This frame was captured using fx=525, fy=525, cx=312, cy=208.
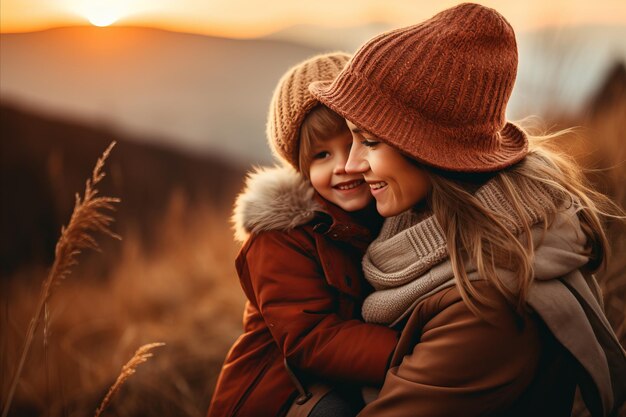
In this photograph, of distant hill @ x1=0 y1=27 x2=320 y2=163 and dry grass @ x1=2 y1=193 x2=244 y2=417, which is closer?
dry grass @ x1=2 y1=193 x2=244 y2=417

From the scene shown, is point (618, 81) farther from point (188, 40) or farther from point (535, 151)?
point (188, 40)

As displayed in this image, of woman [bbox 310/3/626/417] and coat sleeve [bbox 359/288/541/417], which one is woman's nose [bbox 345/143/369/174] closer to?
woman [bbox 310/3/626/417]

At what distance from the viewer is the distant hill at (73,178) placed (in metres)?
4.16

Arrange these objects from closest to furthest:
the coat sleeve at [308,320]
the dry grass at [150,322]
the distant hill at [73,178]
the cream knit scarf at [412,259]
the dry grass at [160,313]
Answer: the cream knit scarf at [412,259] → the coat sleeve at [308,320] → the dry grass at [160,313] → the dry grass at [150,322] → the distant hill at [73,178]

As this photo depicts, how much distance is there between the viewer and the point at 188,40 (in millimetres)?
5586

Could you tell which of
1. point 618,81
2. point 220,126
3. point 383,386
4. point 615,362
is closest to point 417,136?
point 383,386

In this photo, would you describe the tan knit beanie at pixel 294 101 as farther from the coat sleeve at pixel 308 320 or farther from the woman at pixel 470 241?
the coat sleeve at pixel 308 320

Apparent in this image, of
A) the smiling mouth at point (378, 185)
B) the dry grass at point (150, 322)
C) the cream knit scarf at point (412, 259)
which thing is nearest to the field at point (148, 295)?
the dry grass at point (150, 322)

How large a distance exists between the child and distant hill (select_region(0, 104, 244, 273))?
7.35ft

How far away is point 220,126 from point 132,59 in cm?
108

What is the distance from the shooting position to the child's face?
1.95 metres

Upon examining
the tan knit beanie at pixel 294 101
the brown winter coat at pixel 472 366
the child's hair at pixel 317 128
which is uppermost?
the tan knit beanie at pixel 294 101

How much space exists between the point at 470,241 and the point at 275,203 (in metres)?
0.77

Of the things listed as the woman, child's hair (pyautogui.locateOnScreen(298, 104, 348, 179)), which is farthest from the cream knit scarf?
child's hair (pyautogui.locateOnScreen(298, 104, 348, 179))
